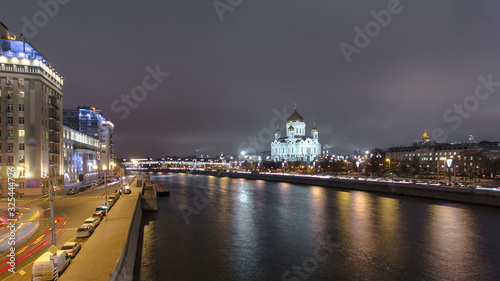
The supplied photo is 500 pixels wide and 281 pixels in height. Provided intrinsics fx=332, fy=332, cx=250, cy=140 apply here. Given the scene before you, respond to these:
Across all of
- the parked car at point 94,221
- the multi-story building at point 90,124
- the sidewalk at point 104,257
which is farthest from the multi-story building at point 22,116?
the multi-story building at point 90,124

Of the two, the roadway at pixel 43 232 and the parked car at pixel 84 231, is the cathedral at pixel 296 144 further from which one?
the parked car at pixel 84 231

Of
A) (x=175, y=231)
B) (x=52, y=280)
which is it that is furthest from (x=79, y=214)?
(x=52, y=280)

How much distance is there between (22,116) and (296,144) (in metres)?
134

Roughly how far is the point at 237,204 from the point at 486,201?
1256 inches

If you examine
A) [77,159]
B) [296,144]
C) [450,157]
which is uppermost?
[296,144]

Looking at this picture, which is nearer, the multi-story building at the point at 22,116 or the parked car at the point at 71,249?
the parked car at the point at 71,249

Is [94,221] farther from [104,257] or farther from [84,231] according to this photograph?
[104,257]

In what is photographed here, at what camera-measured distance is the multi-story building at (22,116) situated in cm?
4131

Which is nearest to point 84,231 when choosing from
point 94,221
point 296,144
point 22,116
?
point 94,221

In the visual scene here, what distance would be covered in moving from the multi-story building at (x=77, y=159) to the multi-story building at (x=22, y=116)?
11.4 meters

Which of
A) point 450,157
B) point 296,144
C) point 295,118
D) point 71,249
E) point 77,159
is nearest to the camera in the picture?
point 71,249

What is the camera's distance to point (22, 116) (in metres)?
42.7

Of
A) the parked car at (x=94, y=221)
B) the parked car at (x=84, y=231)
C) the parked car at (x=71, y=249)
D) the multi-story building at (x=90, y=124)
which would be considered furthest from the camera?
the multi-story building at (x=90, y=124)

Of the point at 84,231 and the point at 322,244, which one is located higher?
the point at 84,231
